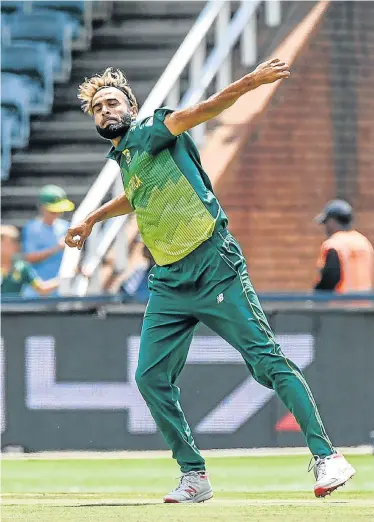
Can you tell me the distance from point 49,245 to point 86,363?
2.35m

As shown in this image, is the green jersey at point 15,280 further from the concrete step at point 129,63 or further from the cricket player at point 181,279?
the cricket player at point 181,279

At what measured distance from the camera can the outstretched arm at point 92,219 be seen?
8.02 m

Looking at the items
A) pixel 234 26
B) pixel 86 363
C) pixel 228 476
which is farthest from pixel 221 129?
pixel 228 476

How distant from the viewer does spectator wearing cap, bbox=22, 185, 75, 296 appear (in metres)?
13.3

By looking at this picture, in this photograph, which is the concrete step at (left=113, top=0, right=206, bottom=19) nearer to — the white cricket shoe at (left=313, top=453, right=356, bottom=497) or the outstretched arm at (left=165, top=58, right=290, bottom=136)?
the outstretched arm at (left=165, top=58, right=290, bottom=136)

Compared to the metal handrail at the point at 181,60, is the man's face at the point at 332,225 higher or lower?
lower

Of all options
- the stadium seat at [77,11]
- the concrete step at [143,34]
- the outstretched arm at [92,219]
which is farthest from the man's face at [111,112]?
the stadium seat at [77,11]

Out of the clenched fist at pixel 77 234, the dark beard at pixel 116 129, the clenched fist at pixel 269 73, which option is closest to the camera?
the clenched fist at pixel 269 73

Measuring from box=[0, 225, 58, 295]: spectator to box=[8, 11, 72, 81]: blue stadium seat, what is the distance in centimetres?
473

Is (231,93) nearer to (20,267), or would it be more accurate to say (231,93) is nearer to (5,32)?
(20,267)

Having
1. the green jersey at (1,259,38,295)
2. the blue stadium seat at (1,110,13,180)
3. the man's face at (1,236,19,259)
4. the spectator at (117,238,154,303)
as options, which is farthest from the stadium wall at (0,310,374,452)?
the blue stadium seat at (1,110,13,180)

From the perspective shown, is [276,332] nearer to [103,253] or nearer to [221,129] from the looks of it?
[103,253]

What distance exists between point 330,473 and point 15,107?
9816mm

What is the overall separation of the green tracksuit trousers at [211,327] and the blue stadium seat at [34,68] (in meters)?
9.29
